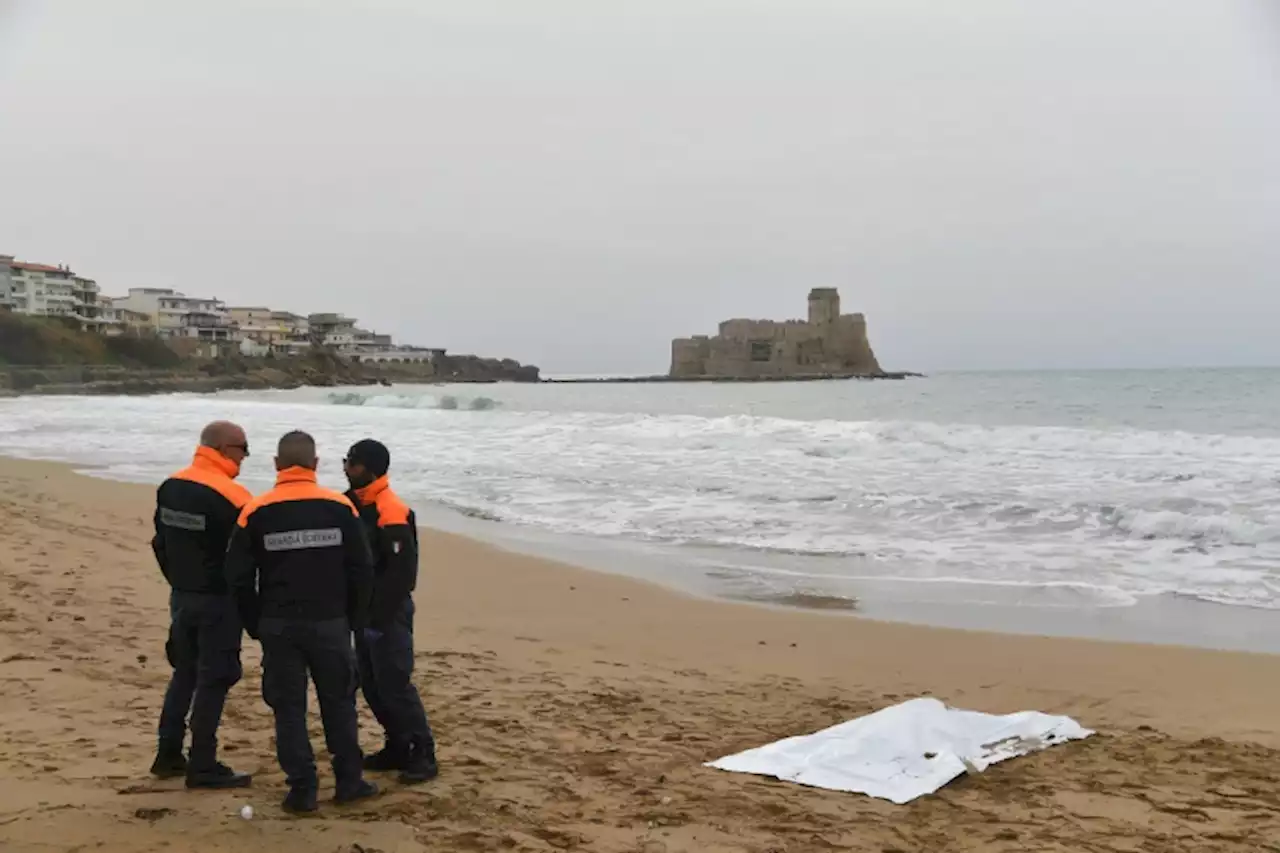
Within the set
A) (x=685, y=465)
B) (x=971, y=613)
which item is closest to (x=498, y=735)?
(x=971, y=613)

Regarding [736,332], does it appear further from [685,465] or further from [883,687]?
[883,687]

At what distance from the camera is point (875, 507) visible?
45.7ft

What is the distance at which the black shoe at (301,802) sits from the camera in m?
3.79

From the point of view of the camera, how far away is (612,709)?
5.57 metres

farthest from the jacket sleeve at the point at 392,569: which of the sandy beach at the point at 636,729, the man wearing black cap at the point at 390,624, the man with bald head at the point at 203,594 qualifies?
the sandy beach at the point at 636,729

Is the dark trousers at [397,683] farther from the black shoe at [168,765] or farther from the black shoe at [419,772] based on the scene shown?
the black shoe at [168,765]

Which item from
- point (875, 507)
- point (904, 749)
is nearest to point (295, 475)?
point (904, 749)

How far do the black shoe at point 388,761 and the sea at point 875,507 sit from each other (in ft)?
16.0

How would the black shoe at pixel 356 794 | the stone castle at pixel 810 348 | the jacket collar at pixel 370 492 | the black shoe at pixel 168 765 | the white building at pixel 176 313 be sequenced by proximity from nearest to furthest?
the black shoe at pixel 356 794 < the black shoe at pixel 168 765 < the jacket collar at pixel 370 492 < the white building at pixel 176 313 < the stone castle at pixel 810 348

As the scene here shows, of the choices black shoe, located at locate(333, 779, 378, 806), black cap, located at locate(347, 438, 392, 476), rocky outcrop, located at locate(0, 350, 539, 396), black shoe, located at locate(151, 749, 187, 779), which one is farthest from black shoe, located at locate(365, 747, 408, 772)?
rocky outcrop, located at locate(0, 350, 539, 396)

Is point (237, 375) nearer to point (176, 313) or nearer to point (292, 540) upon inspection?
point (176, 313)

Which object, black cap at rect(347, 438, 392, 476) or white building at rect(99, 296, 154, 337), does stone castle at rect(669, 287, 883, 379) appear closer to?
white building at rect(99, 296, 154, 337)

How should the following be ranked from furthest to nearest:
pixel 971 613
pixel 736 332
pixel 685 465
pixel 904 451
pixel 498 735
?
pixel 736 332 < pixel 904 451 < pixel 685 465 < pixel 971 613 < pixel 498 735

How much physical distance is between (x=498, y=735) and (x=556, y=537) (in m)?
7.42
